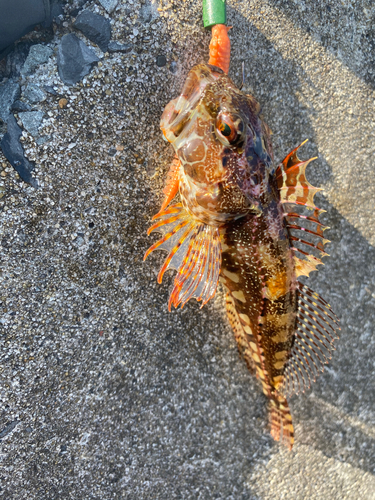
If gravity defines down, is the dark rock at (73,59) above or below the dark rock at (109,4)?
below

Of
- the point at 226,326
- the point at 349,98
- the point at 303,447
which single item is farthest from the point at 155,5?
the point at 303,447

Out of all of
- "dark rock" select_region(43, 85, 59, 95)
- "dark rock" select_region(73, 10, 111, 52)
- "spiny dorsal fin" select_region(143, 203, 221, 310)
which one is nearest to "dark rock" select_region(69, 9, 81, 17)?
"dark rock" select_region(73, 10, 111, 52)

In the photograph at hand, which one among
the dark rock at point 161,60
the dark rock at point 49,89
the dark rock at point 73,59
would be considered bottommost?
the dark rock at point 49,89

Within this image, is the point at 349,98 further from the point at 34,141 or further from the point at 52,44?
the point at 34,141

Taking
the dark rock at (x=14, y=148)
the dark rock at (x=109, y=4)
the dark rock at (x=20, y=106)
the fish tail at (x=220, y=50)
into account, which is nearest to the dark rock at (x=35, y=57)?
the dark rock at (x=20, y=106)

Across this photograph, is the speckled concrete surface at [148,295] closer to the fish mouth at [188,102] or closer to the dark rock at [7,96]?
the dark rock at [7,96]

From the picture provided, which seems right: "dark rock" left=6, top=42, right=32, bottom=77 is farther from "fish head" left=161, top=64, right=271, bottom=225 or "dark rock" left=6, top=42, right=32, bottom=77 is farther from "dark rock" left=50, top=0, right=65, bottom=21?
"fish head" left=161, top=64, right=271, bottom=225

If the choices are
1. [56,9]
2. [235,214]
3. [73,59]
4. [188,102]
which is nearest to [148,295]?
[235,214]
